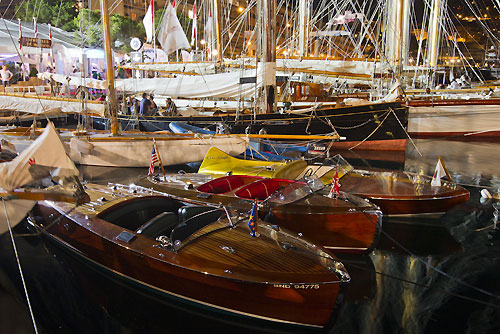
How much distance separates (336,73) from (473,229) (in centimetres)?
1392

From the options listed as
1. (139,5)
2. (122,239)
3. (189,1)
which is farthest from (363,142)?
(189,1)

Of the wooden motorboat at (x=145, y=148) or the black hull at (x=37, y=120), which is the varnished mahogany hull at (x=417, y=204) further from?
the black hull at (x=37, y=120)

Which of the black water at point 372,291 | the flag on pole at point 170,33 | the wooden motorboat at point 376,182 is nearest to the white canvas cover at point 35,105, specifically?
the flag on pole at point 170,33

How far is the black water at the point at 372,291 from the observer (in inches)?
181

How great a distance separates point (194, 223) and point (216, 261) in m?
A: 0.89

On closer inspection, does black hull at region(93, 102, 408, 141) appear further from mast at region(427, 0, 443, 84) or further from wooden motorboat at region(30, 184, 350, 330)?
mast at region(427, 0, 443, 84)

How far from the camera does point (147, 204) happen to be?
19.6 ft

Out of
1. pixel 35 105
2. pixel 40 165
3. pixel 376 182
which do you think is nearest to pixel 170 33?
pixel 35 105

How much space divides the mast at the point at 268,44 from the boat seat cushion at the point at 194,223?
888 centimetres

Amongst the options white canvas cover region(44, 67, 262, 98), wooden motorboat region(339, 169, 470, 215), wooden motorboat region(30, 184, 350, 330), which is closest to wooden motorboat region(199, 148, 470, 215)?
wooden motorboat region(339, 169, 470, 215)

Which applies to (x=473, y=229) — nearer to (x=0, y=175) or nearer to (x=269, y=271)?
(x=269, y=271)

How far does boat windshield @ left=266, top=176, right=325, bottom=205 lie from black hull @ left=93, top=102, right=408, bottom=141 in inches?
291

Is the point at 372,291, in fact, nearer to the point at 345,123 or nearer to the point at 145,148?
the point at 145,148

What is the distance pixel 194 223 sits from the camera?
509cm
